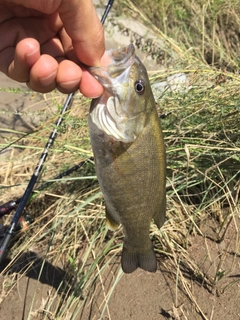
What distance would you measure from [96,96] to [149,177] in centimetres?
41

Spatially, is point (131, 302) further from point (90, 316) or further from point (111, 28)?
point (111, 28)

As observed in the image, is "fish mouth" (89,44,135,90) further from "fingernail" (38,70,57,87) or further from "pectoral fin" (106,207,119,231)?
"pectoral fin" (106,207,119,231)

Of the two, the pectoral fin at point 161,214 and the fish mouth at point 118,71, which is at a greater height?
the fish mouth at point 118,71

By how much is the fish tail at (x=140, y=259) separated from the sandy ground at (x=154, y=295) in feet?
1.58

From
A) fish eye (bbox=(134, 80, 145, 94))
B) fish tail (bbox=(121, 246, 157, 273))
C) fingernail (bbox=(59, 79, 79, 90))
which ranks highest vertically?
fingernail (bbox=(59, 79, 79, 90))

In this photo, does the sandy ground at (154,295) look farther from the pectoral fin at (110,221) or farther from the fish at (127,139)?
the fish at (127,139)

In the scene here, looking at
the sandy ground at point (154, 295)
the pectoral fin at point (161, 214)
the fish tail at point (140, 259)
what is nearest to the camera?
the pectoral fin at point (161, 214)

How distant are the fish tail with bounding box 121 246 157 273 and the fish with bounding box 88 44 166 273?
0.24 m

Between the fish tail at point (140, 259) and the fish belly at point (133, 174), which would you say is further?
the fish tail at point (140, 259)

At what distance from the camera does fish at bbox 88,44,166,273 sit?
146 cm

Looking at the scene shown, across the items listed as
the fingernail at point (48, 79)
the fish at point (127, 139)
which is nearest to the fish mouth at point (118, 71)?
the fish at point (127, 139)

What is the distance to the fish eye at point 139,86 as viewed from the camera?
1488 mm

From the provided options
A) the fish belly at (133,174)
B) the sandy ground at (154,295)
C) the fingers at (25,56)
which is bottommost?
the sandy ground at (154,295)

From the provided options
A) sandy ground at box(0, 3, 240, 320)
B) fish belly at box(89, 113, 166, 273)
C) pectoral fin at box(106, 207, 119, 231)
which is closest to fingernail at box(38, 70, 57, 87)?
fish belly at box(89, 113, 166, 273)
